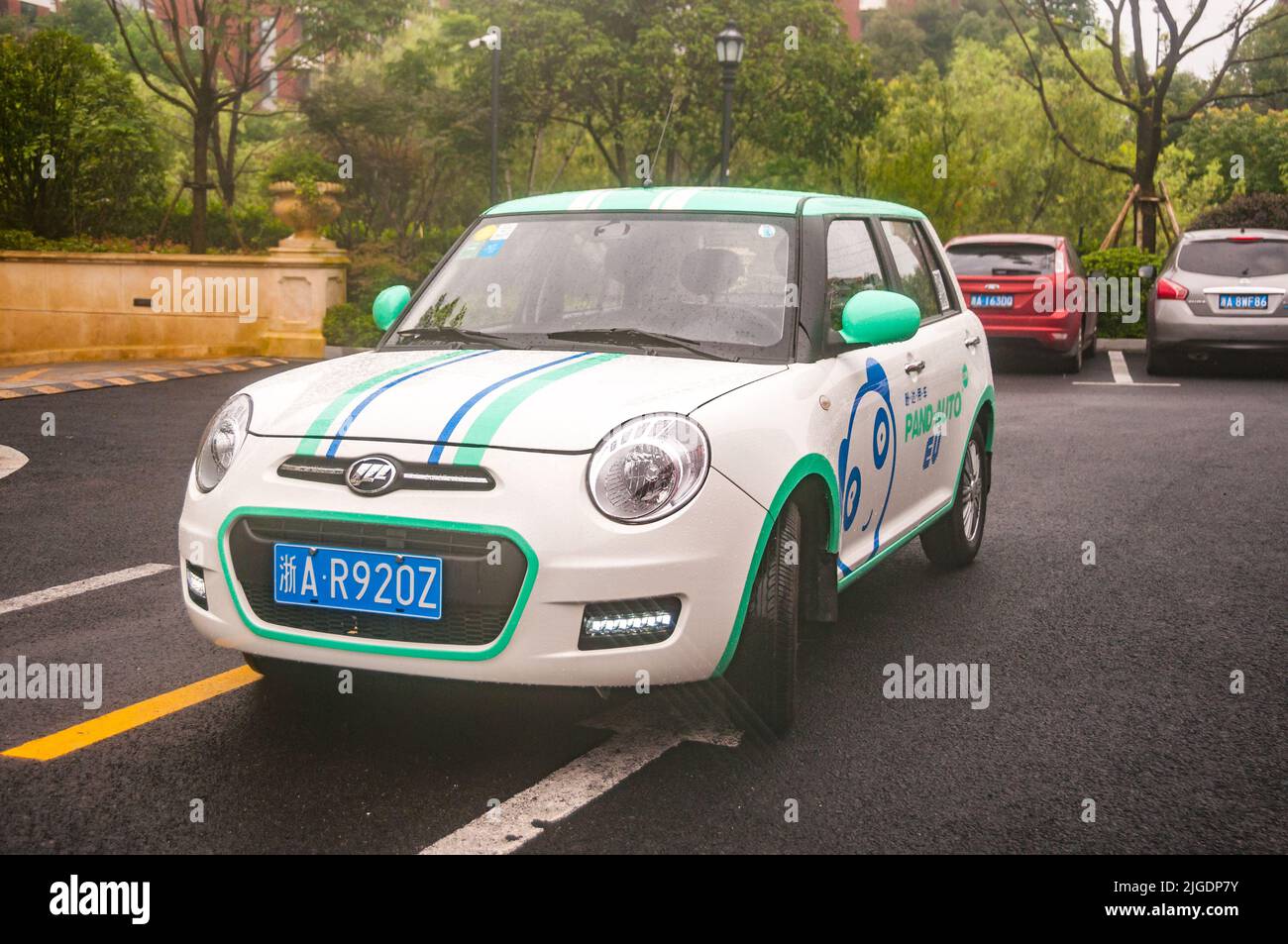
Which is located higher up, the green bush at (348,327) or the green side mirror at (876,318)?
the green side mirror at (876,318)

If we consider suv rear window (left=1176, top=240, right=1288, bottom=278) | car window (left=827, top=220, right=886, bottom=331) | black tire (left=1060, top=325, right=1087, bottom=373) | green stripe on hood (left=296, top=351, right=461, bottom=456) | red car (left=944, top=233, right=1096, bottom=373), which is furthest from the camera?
black tire (left=1060, top=325, right=1087, bottom=373)

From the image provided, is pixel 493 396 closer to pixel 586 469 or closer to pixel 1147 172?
pixel 586 469

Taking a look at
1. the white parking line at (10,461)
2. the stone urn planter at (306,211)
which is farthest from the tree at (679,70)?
the white parking line at (10,461)

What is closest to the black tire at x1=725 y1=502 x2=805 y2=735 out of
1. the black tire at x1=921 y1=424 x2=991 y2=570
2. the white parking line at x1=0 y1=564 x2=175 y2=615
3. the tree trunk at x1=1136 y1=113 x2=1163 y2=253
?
the black tire at x1=921 y1=424 x2=991 y2=570

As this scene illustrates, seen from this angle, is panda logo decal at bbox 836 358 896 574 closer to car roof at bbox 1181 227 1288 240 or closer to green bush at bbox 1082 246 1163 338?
car roof at bbox 1181 227 1288 240

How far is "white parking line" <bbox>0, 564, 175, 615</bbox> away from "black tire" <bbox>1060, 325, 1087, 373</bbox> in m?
12.5

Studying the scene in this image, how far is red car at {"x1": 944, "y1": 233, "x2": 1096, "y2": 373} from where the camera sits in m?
16.2

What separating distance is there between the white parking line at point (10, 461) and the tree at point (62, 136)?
1215 cm

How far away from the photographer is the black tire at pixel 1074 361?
16.8m

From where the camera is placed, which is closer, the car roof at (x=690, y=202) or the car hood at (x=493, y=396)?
the car hood at (x=493, y=396)

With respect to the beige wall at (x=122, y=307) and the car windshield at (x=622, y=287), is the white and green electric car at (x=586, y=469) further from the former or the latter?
the beige wall at (x=122, y=307)

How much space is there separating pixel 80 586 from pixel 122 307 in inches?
599

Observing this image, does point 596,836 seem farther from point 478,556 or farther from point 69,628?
point 69,628
